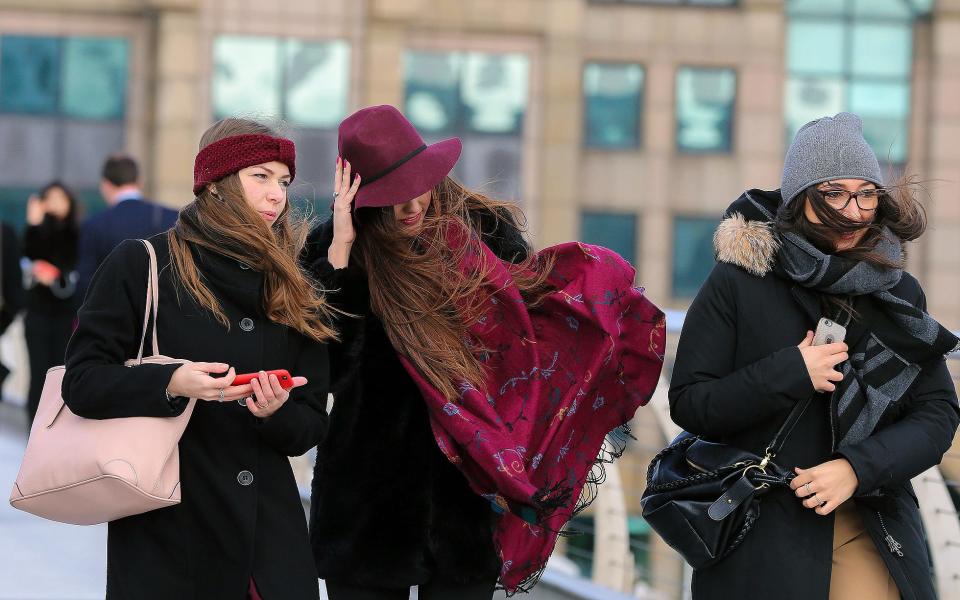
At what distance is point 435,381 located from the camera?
3646 mm

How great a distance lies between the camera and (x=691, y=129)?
1366 inches

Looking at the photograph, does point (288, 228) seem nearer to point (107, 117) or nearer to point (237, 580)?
point (237, 580)

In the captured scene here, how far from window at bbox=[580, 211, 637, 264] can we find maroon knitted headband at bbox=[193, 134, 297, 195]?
99.7ft

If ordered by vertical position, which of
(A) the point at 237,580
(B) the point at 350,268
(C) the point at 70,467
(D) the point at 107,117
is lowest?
(A) the point at 237,580

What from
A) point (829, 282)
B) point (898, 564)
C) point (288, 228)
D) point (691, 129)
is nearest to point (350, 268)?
point (288, 228)

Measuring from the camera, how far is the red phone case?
3236mm

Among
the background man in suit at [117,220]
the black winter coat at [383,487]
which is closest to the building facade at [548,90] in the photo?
the background man in suit at [117,220]

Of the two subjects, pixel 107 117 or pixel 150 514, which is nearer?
pixel 150 514

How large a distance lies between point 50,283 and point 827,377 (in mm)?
7218

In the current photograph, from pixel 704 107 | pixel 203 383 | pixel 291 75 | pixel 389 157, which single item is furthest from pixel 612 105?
pixel 203 383

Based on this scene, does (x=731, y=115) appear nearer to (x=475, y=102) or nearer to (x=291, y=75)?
(x=475, y=102)

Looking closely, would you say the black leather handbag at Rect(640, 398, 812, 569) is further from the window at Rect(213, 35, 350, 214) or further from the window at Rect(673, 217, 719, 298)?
the window at Rect(673, 217, 719, 298)

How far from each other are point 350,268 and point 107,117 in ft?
97.4

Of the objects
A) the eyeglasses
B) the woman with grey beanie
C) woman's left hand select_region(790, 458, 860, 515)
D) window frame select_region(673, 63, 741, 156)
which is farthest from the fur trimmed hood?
window frame select_region(673, 63, 741, 156)
